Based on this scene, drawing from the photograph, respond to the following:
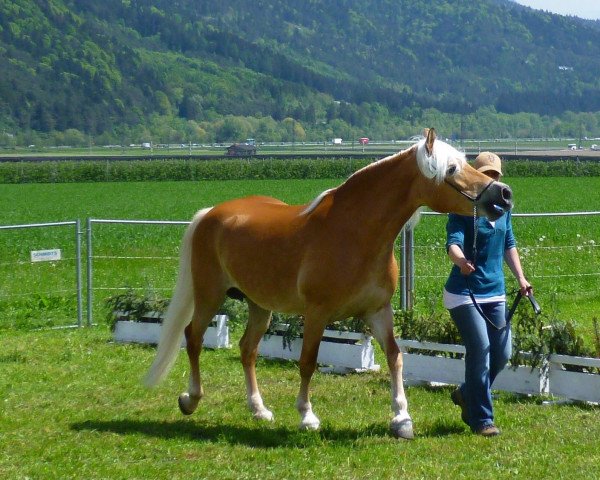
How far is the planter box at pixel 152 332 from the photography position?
11.3m

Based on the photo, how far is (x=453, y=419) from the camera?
786 centimetres

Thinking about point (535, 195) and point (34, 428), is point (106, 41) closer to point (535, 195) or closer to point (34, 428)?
point (535, 195)

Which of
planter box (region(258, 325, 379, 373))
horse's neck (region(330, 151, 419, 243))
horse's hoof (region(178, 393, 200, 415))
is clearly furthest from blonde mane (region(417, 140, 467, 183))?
planter box (region(258, 325, 379, 373))

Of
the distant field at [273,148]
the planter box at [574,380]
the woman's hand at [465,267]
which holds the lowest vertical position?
the distant field at [273,148]

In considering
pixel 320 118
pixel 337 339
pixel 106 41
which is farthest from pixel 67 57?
pixel 337 339

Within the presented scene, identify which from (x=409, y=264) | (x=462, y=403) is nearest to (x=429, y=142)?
(x=462, y=403)

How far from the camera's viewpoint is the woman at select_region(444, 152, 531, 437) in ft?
23.7

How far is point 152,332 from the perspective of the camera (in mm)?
11594

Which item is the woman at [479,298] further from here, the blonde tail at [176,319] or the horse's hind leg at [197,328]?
the blonde tail at [176,319]

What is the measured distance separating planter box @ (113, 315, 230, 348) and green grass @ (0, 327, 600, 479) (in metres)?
0.99

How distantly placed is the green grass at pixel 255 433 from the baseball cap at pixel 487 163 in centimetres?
181

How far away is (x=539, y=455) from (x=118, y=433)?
2.94 metres

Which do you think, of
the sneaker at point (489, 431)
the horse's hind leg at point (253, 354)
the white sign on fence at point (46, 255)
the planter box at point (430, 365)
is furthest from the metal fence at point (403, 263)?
the sneaker at point (489, 431)

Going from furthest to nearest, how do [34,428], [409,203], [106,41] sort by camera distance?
[106,41]
[34,428]
[409,203]
